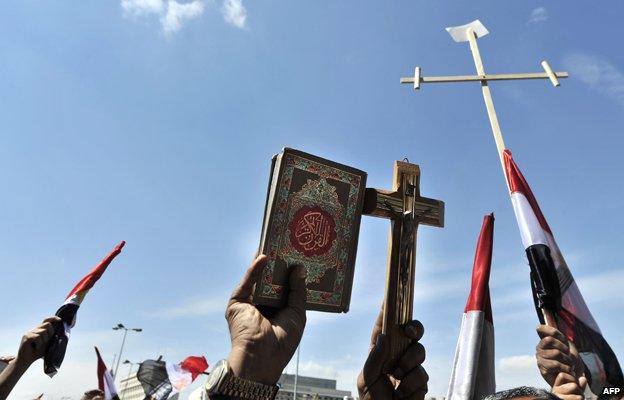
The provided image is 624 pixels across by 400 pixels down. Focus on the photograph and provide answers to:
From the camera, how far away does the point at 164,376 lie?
35.8ft

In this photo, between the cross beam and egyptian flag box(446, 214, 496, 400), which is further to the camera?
the cross beam

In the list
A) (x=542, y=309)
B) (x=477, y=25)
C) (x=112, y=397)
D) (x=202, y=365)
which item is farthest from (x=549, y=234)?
(x=202, y=365)

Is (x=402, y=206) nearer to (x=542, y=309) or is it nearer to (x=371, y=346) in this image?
(x=371, y=346)

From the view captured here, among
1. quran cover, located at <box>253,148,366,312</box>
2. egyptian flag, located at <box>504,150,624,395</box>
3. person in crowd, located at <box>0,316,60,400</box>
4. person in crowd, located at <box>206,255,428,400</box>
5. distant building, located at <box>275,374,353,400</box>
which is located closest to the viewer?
person in crowd, located at <box>206,255,428,400</box>

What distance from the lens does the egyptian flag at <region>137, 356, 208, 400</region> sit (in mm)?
10344

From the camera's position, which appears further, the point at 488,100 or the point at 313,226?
the point at 488,100

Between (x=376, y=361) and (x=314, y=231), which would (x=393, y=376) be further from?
(x=314, y=231)

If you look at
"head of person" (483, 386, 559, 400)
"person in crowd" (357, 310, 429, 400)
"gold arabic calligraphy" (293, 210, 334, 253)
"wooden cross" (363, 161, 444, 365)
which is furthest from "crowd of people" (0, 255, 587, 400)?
"head of person" (483, 386, 559, 400)

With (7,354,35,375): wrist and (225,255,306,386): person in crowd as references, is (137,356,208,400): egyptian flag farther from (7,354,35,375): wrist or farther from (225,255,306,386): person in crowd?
(225,255,306,386): person in crowd

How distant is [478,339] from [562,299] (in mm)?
934

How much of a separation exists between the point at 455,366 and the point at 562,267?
164 cm

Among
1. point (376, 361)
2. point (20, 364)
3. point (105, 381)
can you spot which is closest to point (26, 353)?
point (20, 364)

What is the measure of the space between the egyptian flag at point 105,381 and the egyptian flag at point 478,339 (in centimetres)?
673

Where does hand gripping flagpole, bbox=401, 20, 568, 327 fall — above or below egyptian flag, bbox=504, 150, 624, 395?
above
